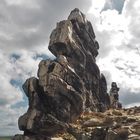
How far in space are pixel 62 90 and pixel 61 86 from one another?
1.53 metres

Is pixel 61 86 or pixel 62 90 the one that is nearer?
pixel 62 90

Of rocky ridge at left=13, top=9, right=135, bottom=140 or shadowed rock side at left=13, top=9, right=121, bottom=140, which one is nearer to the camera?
rocky ridge at left=13, top=9, right=135, bottom=140

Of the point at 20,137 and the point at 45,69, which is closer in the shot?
the point at 20,137

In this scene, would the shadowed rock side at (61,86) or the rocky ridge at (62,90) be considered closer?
the rocky ridge at (62,90)

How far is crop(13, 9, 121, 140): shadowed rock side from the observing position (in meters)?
132

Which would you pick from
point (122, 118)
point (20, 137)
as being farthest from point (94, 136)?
point (20, 137)

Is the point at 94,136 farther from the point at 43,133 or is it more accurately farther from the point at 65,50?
the point at 65,50

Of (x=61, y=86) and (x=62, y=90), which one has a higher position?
(x=61, y=86)

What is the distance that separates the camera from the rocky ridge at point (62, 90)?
131125mm

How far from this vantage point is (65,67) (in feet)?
468

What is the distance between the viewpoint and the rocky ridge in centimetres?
13112

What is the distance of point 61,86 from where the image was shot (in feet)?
448

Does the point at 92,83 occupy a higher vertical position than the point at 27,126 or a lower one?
higher

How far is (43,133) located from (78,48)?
42.6 meters
